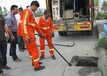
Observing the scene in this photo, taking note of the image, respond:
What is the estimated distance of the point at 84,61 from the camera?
25.5ft

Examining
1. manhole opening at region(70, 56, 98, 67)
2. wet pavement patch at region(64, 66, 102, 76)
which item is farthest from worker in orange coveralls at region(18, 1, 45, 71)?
manhole opening at region(70, 56, 98, 67)

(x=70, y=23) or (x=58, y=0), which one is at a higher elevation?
(x=58, y=0)

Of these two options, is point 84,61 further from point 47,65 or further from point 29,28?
point 29,28

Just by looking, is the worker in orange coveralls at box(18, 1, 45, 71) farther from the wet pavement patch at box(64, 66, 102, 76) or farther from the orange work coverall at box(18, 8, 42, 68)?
the wet pavement patch at box(64, 66, 102, 76)

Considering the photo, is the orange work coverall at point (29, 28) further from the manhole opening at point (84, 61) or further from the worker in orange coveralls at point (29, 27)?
the manhole opening at point (84, 61)

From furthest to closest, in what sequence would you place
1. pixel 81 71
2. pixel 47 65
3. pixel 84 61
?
pixel 84 61 < pixel 47 65 < pixel 81 71

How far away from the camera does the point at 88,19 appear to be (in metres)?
12.5

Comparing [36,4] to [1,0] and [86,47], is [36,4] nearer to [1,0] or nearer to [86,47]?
[86,47]

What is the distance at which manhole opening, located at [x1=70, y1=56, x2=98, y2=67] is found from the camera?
299 inches

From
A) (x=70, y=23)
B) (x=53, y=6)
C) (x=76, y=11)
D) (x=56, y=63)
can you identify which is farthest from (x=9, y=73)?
(x=76, y=11)

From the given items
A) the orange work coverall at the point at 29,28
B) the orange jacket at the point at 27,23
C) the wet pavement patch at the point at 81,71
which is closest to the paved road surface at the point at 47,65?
the wet pavement patch at the point at 81,71

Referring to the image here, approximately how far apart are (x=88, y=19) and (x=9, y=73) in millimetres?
6630

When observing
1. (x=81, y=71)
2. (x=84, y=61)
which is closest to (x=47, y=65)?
(x=84, y=61)

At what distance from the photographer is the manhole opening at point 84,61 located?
7598 millimetres
